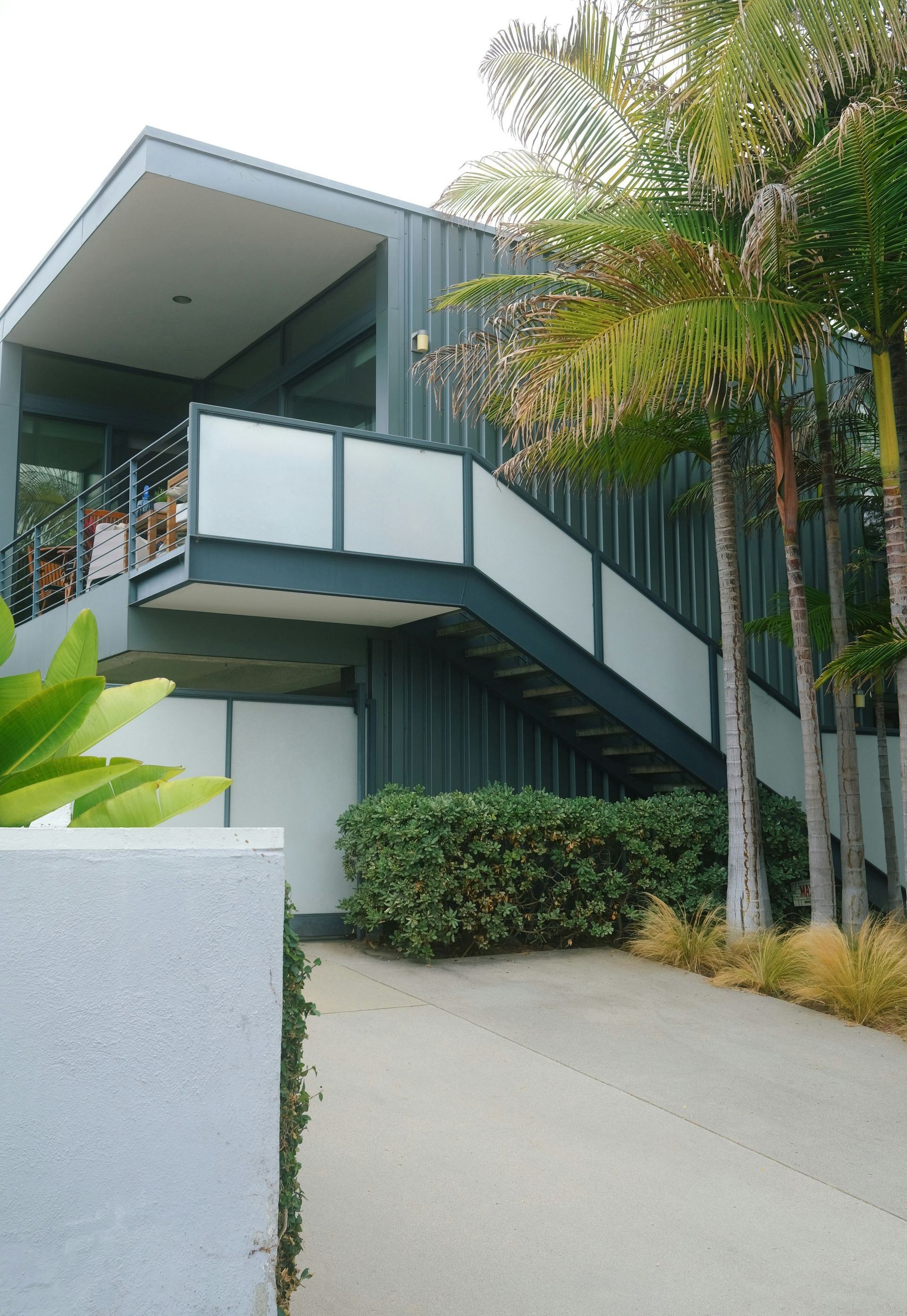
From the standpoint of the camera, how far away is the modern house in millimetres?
9289

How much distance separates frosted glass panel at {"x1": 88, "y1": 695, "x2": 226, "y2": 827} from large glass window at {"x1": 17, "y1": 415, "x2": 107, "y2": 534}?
6.44 metres

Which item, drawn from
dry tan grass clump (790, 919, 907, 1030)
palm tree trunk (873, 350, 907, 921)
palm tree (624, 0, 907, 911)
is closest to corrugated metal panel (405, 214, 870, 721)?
palm tree trunk (873, 350, 907, 921)

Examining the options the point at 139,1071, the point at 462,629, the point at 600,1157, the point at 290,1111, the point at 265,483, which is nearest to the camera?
the point at 139,1071

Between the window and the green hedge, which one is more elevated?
the window

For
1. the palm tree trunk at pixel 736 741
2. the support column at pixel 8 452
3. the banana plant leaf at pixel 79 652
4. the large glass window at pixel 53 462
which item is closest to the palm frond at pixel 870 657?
the palm tree trunk at pixel 736 741

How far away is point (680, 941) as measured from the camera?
8.79m

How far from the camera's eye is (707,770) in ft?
35.7

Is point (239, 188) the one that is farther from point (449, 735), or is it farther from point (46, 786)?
point (46, 786)

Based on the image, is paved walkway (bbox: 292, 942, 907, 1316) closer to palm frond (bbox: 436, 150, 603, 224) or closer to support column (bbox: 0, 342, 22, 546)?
palm frond (bbox: 436, 150, 603, 224)

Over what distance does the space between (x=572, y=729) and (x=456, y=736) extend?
4.38 feet

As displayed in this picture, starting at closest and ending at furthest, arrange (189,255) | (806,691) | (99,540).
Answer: (806,691) → (99,540) → (189,255)

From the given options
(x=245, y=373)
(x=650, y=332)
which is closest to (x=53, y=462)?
(x=245, y=373)

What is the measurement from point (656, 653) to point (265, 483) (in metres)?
4.18

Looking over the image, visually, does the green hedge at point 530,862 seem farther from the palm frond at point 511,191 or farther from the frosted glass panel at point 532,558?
the palm frond at point 511,191
